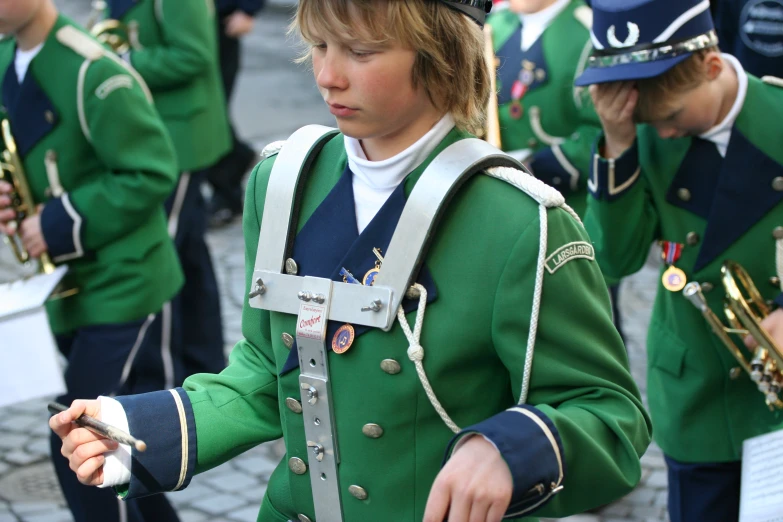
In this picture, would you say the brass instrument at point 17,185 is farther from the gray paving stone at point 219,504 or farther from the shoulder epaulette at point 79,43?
the gray paving stone at point 219,504

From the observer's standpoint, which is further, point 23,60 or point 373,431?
point 23,60

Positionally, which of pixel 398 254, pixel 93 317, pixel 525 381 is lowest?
pixel 93 317

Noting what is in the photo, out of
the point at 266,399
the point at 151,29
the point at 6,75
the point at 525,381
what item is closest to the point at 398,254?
the point at 525,381

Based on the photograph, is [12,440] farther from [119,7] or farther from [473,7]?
[473,7]

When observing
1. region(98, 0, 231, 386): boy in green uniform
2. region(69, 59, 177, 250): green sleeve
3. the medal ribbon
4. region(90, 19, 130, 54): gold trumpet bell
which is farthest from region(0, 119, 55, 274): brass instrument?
the medal ribbon

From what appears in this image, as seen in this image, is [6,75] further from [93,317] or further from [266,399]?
[266,399]

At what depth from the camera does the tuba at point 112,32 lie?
18.3ft

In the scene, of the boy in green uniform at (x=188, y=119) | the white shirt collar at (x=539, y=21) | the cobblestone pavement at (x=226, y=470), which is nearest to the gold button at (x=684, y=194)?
the cobblestone pavement at (x=226, y=470)

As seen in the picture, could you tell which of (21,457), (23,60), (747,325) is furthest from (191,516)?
(747,325)

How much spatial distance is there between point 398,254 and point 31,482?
328 centimetres

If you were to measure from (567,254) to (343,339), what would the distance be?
40cm

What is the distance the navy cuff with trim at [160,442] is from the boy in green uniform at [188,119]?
2985mm

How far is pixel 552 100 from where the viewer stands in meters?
4.43

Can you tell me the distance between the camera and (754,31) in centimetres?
393
